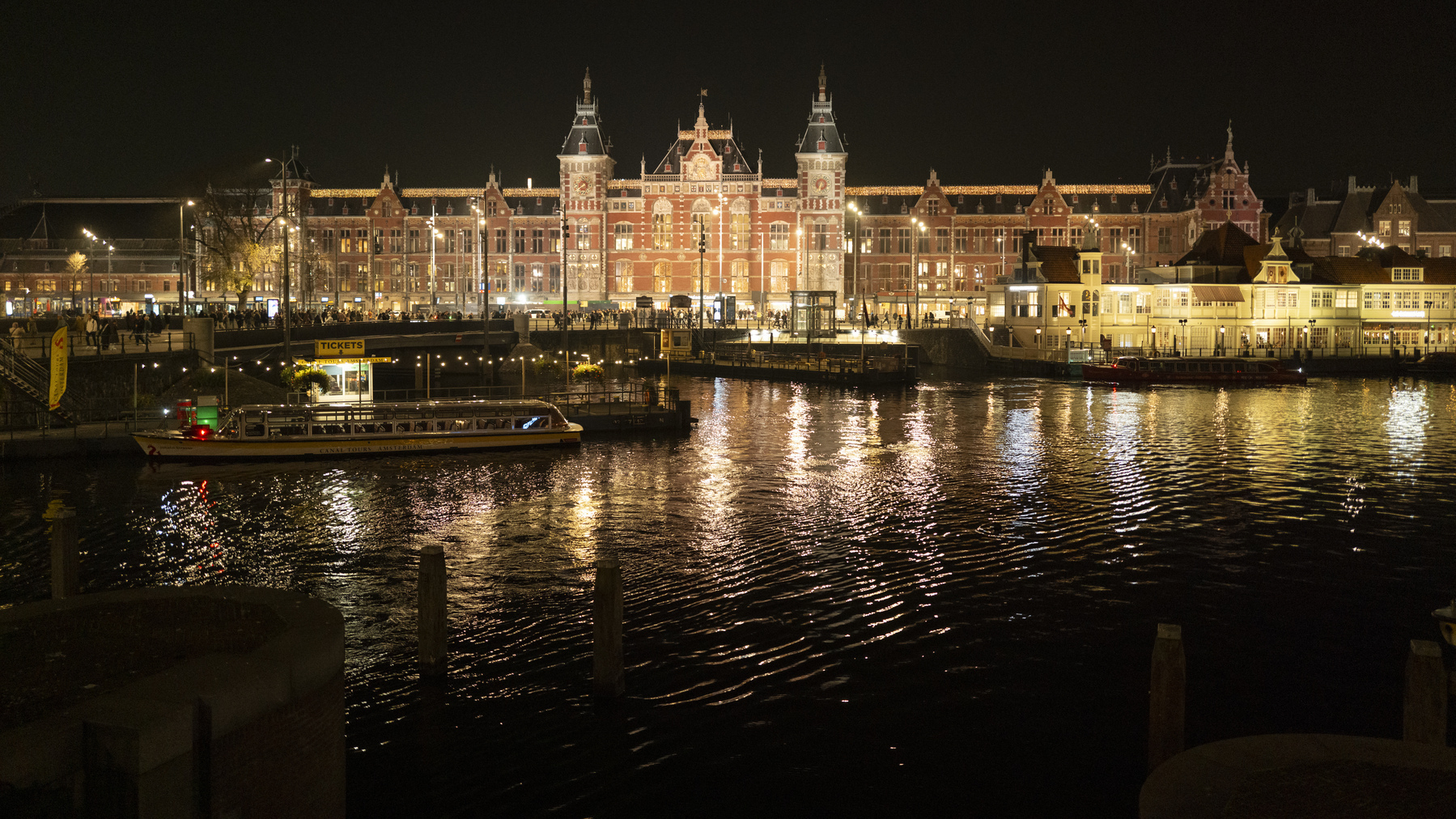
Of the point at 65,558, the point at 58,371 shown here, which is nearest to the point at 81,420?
the point at 58,371

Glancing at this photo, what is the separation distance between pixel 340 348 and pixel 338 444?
5.56m

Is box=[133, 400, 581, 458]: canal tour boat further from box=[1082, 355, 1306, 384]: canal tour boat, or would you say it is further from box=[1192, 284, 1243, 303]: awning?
box=[1192, 284, 1243, 303]: awning

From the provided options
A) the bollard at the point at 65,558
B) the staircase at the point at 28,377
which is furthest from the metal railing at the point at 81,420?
the bollard at the point at 65,558

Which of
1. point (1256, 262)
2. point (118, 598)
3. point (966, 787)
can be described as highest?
point (1256, 262)

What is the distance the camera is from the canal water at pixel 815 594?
44.1 ft

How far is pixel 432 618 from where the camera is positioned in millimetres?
15664

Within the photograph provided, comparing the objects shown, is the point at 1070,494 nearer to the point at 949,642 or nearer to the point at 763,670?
the point at 949,642

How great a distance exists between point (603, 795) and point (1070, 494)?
2094 centimetres

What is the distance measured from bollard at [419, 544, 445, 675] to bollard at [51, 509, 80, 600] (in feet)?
19.0

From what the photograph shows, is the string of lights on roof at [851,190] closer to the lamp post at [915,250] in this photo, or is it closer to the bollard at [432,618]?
the lamp post at [915,250]

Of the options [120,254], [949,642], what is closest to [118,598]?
[949,642]

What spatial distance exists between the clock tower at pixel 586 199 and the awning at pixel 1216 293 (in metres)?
58.0

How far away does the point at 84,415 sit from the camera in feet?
132

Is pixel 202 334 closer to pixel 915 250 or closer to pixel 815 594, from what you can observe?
pixel 815 594
